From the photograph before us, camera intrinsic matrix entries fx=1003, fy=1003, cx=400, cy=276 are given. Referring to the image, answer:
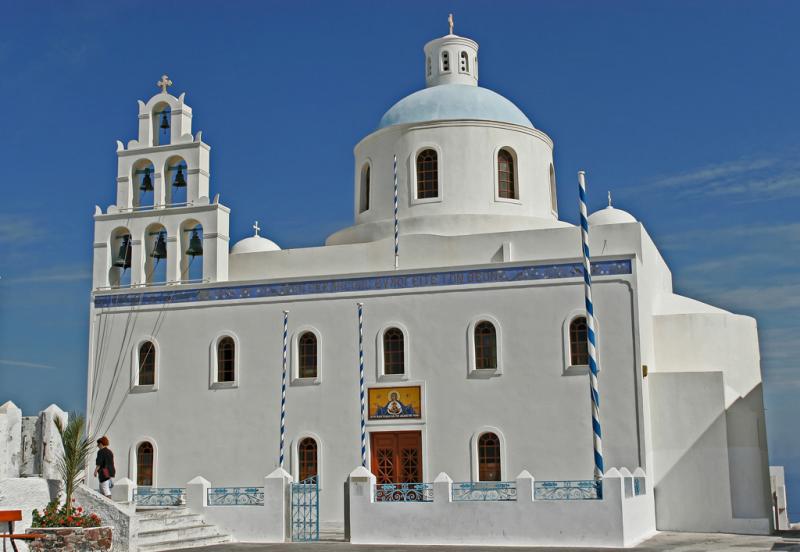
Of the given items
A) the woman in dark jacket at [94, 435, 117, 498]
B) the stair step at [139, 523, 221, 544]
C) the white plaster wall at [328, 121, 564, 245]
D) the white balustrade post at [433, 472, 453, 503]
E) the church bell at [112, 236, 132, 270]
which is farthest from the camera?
the church bell at [112, 236, 132, 270]

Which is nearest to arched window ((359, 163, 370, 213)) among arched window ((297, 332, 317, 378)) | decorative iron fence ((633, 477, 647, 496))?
arched window ((297, 332, 317, 378))

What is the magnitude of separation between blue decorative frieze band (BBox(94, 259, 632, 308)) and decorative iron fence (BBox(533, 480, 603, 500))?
16.4 feet

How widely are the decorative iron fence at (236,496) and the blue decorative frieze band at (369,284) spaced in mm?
5040

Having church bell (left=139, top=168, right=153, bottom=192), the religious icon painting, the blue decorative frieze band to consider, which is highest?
church bell (left=139, top=168, right=153, bottom=192)

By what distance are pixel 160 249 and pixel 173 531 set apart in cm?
835

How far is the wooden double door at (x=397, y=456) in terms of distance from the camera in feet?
67.6

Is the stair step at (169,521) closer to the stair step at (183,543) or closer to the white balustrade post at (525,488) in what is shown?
the stair step at (183,543)

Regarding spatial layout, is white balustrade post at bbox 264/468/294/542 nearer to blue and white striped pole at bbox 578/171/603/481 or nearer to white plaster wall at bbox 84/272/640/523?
white plaster wall at bbox 84/272/640/523

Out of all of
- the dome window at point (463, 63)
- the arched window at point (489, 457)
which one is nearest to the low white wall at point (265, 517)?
the arched window at point (489, 457)

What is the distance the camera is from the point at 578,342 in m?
20.0

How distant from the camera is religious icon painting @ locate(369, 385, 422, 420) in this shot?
20.6m

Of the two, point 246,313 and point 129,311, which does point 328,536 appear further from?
point 129,311

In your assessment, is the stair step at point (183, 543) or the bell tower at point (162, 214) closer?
the stair step at point (183, 543)

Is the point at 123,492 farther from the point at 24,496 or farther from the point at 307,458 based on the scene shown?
the point at 24,496
